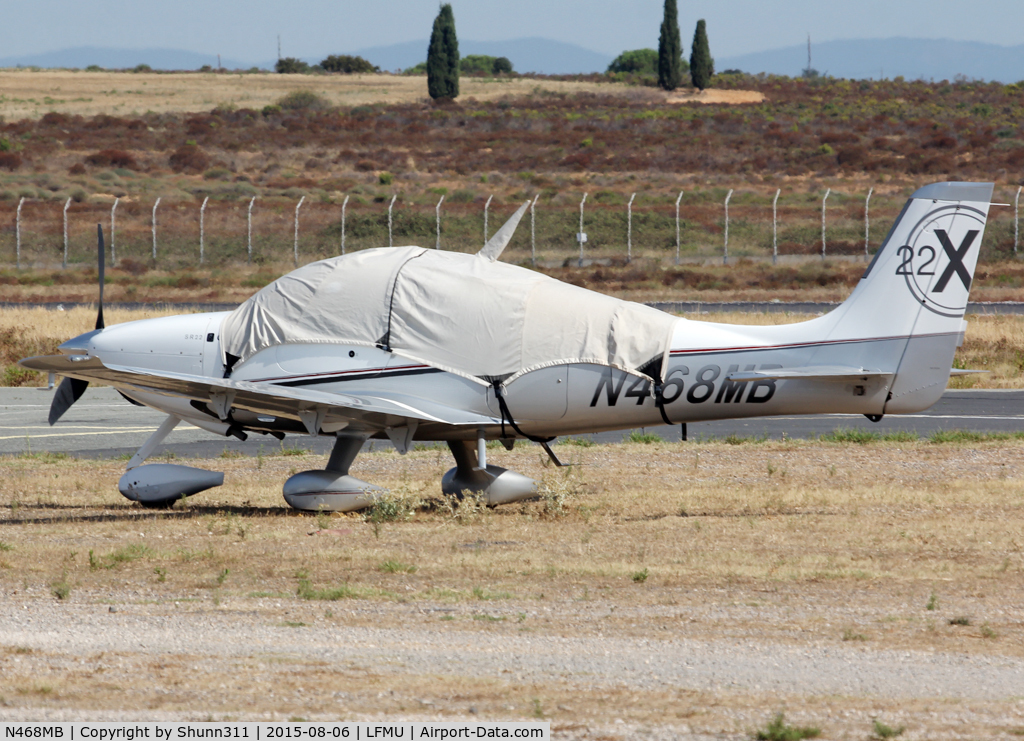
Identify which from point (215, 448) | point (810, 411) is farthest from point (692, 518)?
point (215, 448)

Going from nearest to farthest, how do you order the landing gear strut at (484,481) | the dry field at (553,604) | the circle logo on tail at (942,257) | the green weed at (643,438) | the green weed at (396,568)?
the dry field at (553,604) → the green weed at (396,568) → the circle logo on tail at (942,257) → the landing gear strut at (484,481) → the green weed at (643,438)

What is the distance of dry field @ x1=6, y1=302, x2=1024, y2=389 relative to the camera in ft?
83.7

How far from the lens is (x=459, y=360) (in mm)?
11906

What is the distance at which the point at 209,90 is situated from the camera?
108 metres

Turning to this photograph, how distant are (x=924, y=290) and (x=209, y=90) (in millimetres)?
105366

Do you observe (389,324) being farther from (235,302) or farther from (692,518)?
(235,302)

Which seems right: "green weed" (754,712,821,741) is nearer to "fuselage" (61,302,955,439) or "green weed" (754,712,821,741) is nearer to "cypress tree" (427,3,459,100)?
"fuselage" (61,302,955,439)

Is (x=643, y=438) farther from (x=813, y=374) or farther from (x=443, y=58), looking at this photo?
(x=443, y=58)

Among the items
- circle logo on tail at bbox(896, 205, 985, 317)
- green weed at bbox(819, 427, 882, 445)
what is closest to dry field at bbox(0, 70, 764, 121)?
green weed at bbox(819, 427, 882, 445)

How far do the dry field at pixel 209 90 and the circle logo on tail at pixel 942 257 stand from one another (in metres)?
88.8

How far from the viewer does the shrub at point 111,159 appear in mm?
71625

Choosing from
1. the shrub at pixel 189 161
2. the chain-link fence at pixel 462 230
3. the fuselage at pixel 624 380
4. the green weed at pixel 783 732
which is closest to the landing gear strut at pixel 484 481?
the fuselage at pixel 624 380

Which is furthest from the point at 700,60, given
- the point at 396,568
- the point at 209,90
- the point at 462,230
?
the point at 396,568

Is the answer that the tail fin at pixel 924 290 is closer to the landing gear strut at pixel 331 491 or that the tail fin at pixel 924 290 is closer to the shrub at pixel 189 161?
the landing gear strut at pixel 331 491
